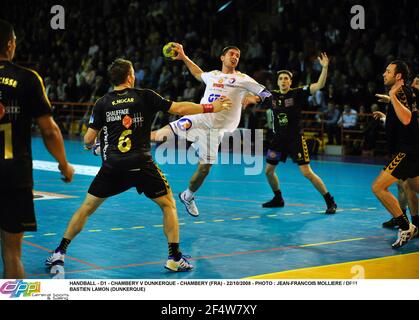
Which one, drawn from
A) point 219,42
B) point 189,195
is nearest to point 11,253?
point 189,195

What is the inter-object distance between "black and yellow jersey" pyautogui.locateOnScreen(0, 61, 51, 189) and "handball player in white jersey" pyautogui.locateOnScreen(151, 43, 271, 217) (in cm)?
531

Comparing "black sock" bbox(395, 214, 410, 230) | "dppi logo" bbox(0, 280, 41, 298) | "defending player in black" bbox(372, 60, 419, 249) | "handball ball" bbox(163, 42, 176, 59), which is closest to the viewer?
"dppi logo" bbox(0, 280, 41, 298)

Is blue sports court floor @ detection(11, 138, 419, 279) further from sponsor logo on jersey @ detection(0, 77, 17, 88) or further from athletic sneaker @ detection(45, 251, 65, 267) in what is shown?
sponsor logo on jersey @ detection(0, 77, 17, 88)

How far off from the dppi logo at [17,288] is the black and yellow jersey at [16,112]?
814 millimetres

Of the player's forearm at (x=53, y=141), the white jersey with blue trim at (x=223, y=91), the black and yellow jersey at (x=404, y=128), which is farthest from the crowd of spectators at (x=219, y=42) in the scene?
the player's forearm at (x=53, y=141)

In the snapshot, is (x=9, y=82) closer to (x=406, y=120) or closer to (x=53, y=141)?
(x=53, y=141)

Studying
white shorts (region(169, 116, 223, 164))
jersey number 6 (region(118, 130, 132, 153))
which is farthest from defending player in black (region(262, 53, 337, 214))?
jersey number 6 (region(118, 130, 132, 153))

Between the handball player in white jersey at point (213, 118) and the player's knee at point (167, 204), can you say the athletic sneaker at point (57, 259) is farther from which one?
the handball player in white jersey at point (213, 118)

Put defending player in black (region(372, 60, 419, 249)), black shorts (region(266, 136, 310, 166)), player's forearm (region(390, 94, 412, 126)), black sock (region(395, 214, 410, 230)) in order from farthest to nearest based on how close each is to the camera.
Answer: black shorts (region(266, 136, 310, 166)) < black sock (region(395, 214, 410, 230)) < defending player in black (region(372, 60, 419, 249)) < player's forearm (region(390, 94, 412, 126))

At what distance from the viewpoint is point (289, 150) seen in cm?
1160

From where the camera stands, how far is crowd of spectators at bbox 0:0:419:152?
69.3 ft

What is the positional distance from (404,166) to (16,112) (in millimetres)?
5062

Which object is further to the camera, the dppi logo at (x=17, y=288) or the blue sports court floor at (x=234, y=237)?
the blue sports court floor at (x=234, y=237)

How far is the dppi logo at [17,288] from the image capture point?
5.17m
